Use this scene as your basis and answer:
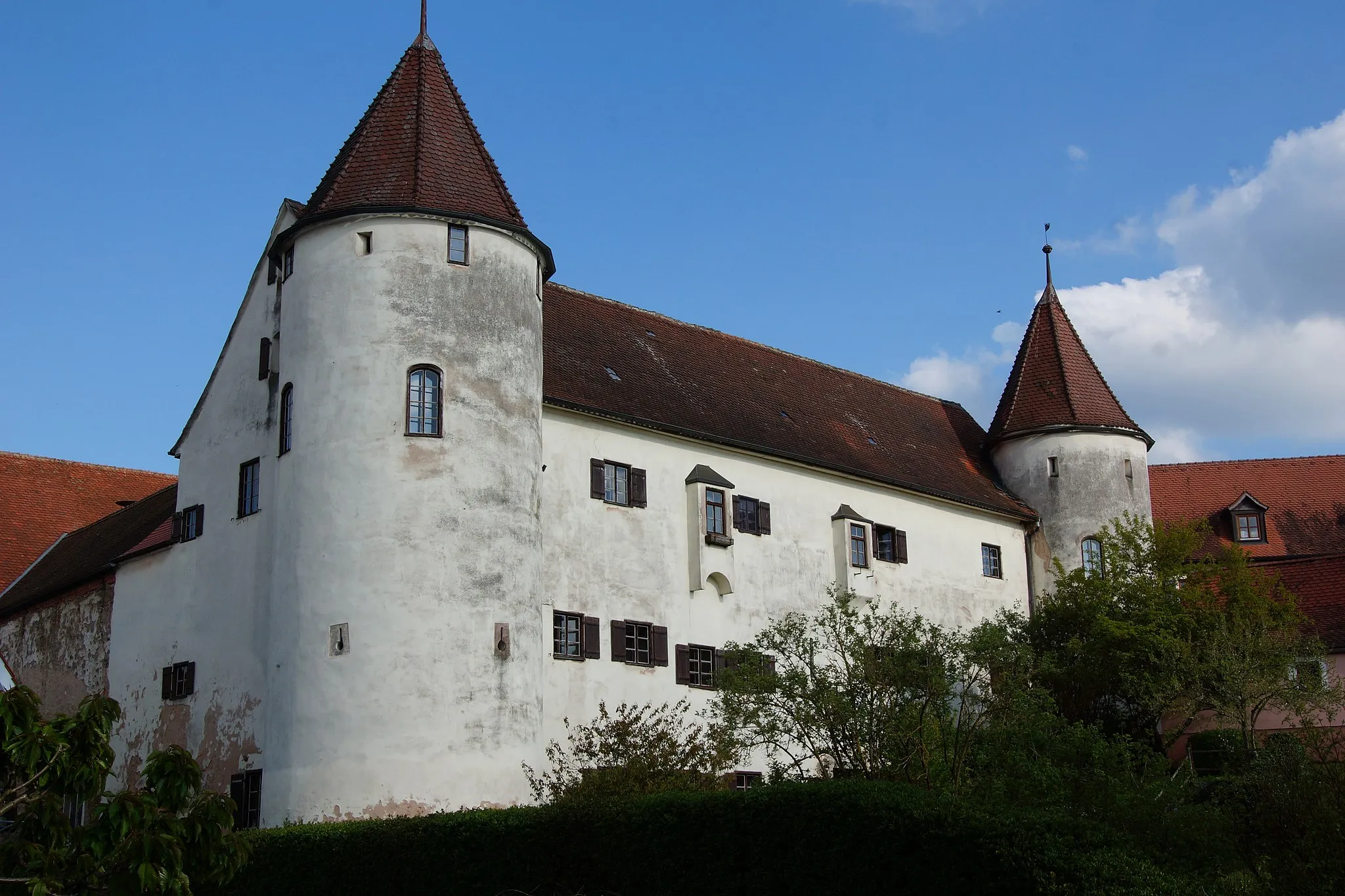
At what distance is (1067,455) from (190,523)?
24.6 m

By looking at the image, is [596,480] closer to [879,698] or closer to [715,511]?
[715,511]

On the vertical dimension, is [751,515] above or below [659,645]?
above

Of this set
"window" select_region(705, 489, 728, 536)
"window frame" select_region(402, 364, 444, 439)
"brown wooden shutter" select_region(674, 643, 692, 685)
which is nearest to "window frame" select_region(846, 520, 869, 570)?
"window" select_region(705, 489, 728, 536)

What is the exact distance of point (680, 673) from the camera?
3384 cm

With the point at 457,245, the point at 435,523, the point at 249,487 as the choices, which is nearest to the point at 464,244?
the point at 457,245

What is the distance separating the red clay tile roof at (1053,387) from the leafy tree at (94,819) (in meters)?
34.2

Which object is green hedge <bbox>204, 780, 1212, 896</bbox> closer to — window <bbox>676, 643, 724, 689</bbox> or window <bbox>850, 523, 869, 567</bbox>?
window <bbox>676, 643, 724, 689</bbox>

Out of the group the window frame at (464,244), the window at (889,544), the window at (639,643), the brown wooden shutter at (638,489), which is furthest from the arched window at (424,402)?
the window at (889,544)

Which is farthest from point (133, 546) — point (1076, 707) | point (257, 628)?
point (1076, 707)

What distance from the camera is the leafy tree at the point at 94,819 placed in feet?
47.2

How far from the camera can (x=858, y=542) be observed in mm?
38906

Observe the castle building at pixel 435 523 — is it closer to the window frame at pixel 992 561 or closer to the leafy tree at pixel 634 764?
the leafy tree at pixel 634 764

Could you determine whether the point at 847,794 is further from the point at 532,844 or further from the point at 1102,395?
the point at 1102,395

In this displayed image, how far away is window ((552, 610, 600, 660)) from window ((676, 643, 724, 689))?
247 cm
